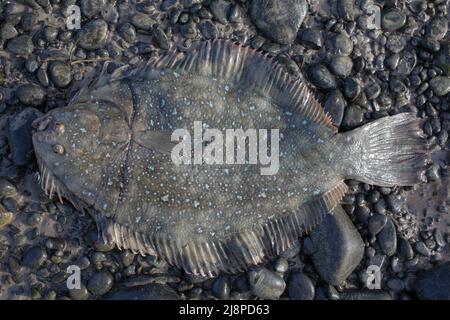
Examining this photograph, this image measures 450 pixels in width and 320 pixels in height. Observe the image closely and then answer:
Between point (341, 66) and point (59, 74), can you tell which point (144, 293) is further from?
point (341, 66)

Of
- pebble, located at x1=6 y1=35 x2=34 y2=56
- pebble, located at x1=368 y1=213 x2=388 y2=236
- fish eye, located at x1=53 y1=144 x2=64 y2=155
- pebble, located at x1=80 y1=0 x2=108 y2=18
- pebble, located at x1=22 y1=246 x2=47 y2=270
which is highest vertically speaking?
pebble, located at x1=80 y1=0 x2=108 y2=18

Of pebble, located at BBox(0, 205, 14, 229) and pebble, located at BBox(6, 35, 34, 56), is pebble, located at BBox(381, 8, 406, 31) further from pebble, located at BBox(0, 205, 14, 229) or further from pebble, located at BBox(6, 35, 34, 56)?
pebble, located at BBox(0, 205, 14, 229)

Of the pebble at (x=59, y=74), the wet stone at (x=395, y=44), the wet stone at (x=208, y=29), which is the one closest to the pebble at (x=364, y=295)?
the wet stone at (x=395, y=44)

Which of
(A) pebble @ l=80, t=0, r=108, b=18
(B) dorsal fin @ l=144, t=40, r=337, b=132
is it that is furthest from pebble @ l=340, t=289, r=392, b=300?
(A) pebble @ l=80, t=0, r=108, b=18

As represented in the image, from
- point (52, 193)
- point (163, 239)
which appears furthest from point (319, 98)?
point (52, 193)

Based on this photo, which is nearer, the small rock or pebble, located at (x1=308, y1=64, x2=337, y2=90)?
the small rock

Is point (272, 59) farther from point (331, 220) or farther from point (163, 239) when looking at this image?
point (163, 239)

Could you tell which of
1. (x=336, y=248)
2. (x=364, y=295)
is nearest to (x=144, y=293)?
(x=336, y=248)
